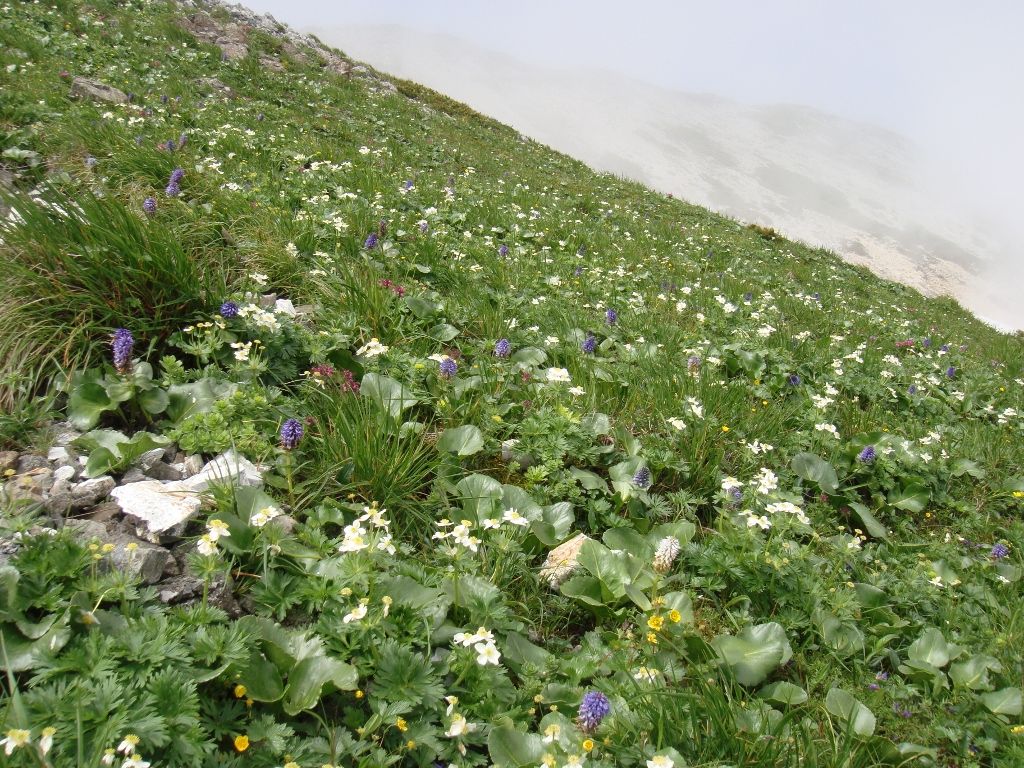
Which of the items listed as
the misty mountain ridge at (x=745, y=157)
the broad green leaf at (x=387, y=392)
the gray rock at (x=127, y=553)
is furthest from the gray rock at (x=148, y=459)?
the misty mountain ridge at (x=745, y=157)

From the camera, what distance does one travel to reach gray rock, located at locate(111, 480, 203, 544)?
7.47 ft

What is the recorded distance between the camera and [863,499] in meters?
4.35

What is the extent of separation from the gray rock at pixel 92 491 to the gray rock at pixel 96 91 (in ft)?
30.4

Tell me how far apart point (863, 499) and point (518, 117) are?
9848 centimetres

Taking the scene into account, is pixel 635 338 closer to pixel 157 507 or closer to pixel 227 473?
pixel 227 473

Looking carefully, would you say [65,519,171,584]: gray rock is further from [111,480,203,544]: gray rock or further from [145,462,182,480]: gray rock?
[145,462,182,480]: gray rock

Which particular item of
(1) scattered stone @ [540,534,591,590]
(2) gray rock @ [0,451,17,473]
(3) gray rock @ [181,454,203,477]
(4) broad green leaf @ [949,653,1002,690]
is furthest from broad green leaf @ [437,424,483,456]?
(4) broad green leaf @ [949,653,1002,690]

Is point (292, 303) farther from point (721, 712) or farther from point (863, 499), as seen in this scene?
point (863, 499)

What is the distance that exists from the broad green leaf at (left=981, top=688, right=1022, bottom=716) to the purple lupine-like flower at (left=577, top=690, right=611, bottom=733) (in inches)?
79.2

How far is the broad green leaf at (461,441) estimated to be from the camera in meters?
3.24

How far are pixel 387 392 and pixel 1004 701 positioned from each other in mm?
3490

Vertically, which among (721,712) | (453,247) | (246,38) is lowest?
(721,712)

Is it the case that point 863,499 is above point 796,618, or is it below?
above

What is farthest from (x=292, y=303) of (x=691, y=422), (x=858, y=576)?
(x=858, y=576)
